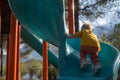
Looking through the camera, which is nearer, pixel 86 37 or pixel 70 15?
pixel 86 37

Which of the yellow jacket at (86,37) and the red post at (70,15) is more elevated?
A: the red post at (70,15)

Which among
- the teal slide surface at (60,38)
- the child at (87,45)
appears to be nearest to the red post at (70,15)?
the teal slide surface at (60,38)

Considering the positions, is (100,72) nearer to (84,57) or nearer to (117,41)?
(84,57)

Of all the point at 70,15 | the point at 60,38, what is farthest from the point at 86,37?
the point at 70,15

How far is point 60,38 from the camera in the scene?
18.1ft

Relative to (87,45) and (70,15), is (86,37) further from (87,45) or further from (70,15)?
(70,15)

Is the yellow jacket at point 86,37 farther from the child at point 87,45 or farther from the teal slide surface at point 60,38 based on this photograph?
the teal slide surface at point 60,38

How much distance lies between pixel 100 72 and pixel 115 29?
1465cm

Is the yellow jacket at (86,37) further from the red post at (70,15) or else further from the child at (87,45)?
the red post at (70,15)

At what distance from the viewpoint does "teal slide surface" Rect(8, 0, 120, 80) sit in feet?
17.8

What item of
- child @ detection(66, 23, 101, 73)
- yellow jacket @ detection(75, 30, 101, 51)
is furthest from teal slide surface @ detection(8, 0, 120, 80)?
yellow jacket @ detection(75, 30, 101, 51)

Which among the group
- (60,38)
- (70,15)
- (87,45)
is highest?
(70,15)

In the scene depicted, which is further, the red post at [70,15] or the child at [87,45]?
the red post at [70,15]

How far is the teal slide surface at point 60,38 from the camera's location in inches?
214
